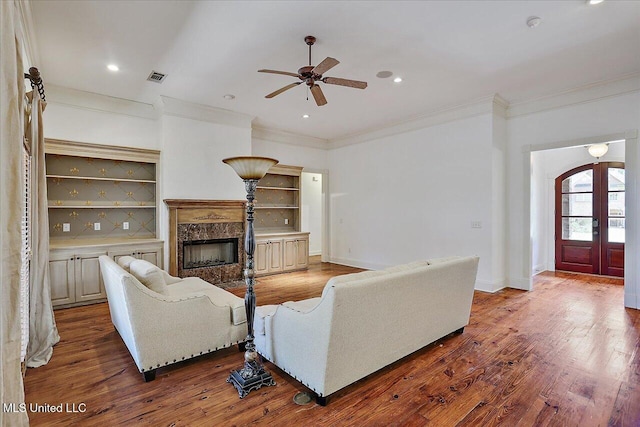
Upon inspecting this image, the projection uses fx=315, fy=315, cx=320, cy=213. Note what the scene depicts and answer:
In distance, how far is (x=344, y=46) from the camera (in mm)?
3438

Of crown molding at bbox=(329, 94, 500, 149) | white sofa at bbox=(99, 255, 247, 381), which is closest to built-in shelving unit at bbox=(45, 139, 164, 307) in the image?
white sofa at bbox=(99, 255, 247, 381)

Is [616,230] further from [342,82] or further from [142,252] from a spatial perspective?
[142,252]

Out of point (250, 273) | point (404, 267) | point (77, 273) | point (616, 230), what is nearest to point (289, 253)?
point (77, 273)

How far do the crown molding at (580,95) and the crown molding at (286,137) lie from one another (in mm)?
4013

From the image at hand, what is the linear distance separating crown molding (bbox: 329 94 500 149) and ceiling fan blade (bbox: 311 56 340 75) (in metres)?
3.16

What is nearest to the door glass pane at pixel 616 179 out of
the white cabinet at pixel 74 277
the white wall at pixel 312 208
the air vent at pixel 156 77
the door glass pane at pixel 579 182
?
the door glass pane at pixel 579 182

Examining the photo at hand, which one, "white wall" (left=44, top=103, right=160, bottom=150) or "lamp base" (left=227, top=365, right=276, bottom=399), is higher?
"white wall" (left=44, top=103, right=160, bottom=150)

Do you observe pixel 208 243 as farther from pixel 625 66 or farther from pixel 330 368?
pixel 625 66

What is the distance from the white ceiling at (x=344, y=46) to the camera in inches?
112

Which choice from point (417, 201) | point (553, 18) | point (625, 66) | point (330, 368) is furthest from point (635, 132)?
point (330, 368)

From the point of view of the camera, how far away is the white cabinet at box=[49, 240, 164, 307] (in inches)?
165

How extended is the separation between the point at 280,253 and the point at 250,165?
175 inches

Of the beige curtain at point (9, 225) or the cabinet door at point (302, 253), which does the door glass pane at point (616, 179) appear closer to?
the cabinet door at point (302, 253)

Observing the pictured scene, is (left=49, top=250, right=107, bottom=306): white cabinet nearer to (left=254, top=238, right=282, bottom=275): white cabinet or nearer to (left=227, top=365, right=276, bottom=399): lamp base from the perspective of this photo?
(left=254, top=238, right=282, bottom=275): white cabinet
